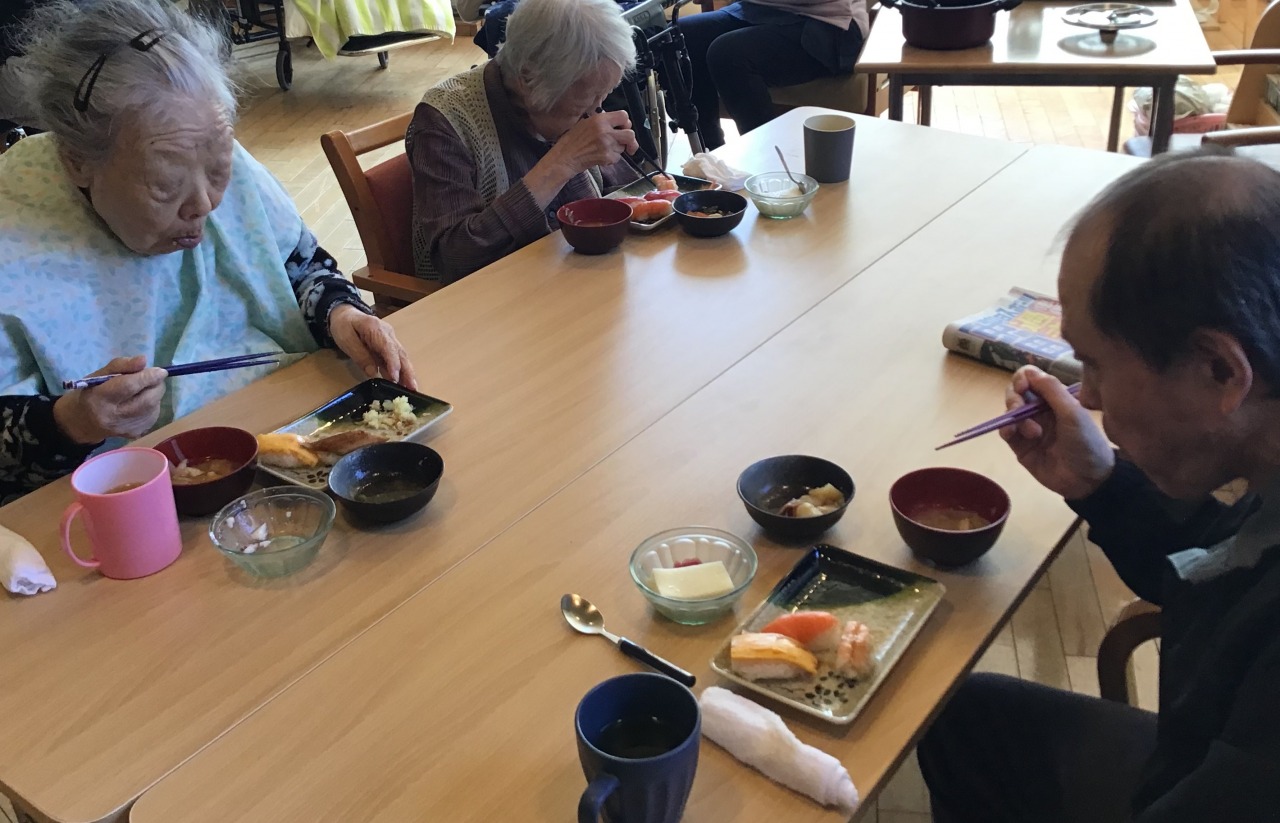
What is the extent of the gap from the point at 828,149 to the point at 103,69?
4.29ft

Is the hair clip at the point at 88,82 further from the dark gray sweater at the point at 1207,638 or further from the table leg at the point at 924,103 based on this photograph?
the table leg at the point at 924,103

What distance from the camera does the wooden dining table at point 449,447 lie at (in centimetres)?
102

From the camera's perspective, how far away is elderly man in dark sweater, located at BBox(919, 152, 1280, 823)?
0.87 metres

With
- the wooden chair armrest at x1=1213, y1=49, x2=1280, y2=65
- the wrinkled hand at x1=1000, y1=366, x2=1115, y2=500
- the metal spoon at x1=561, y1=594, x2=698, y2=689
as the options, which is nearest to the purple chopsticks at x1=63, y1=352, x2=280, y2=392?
the metal spoon at x1=561, y1=594, x2=698, y2=689

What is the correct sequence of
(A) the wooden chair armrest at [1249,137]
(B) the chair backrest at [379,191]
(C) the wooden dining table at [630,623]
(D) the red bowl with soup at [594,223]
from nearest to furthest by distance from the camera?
(C) the wooden dining table at [630,623] < (D) the red bowl with soup at [594,223] < (B) the chair backrest at [379,191] < (A) the wooden chair armrest at [1249,137]

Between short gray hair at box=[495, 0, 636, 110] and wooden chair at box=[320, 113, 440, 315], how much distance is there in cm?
28

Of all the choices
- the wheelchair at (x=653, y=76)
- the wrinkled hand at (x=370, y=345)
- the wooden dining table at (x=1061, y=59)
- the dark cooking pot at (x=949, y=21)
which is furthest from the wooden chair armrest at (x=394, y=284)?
the dark cooking pot at (x=949, y=21)

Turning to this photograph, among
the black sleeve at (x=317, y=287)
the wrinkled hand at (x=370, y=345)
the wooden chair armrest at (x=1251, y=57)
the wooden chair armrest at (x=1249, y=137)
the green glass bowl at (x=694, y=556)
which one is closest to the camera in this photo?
the green glass bowl at (x=694, y=556)

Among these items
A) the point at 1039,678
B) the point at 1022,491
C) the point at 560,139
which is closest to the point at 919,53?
the point at 560,139

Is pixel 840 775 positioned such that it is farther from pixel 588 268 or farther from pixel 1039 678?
pixel 1039 678

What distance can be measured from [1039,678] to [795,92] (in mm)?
2279

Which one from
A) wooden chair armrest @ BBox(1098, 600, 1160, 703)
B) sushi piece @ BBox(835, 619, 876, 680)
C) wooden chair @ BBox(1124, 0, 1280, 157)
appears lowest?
wooden chair armrest @ BBox(1098, 600, 1160, 703)

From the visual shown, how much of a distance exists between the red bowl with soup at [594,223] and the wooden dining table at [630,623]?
420mm

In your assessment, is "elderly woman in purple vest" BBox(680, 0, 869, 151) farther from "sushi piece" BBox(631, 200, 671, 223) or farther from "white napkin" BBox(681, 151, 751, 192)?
"sushi piece" BBox(631, 200, 671, 223)
